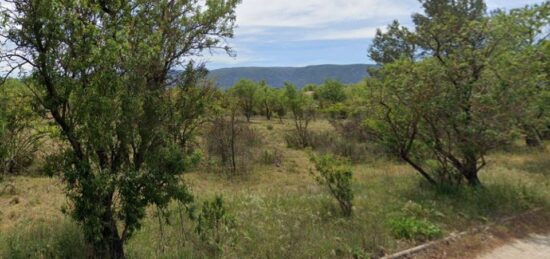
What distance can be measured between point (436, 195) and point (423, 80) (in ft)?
8.12

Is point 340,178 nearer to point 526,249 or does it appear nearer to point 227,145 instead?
point 526,249

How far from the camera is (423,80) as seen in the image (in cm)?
906

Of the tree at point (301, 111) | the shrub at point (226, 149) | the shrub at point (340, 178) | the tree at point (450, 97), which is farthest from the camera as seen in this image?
the tree at point (301, 111)

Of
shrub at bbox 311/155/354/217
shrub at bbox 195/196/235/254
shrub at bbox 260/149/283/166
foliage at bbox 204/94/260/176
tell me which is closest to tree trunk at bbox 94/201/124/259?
shrub at bbox 195/196/235/254

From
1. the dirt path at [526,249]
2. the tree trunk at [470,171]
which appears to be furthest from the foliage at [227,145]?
the dirt path at [526,249]

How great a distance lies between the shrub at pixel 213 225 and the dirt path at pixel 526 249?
3.89 metres

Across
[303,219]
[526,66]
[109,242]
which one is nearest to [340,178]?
[303,219]

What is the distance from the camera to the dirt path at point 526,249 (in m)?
6.55

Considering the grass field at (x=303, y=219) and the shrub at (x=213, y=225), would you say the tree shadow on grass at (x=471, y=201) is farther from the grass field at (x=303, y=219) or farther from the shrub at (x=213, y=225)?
the shrub at (x=213, y=225)

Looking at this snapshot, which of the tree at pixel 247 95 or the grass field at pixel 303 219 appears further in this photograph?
the tree at pixel 247 95

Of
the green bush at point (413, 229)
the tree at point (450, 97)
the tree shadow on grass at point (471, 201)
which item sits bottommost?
the tree shadow on grass at point (471, 201)

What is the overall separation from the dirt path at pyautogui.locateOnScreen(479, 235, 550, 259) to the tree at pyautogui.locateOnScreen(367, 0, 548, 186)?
2.13m

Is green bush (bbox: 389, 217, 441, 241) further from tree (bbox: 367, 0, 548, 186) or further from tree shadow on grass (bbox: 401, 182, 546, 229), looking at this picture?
tree (bbox: 367, 0, 548, 186)

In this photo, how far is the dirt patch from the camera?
644 centimetres
